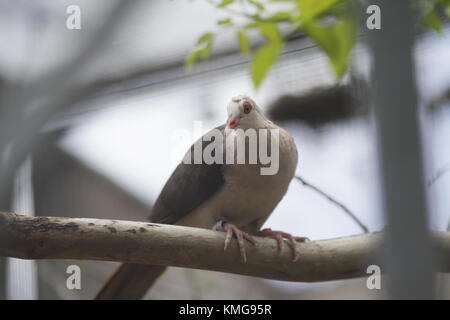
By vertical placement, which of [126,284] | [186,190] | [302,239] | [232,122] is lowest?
[126,284]

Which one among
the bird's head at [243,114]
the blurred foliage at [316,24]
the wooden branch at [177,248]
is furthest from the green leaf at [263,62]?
the bird's head at [243,114]

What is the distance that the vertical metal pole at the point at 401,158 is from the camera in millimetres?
453

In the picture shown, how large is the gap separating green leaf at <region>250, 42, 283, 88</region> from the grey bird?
470 mm

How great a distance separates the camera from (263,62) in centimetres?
100

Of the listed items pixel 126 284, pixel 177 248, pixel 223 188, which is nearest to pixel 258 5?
pixel 177 248

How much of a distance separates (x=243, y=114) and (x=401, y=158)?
1038mm

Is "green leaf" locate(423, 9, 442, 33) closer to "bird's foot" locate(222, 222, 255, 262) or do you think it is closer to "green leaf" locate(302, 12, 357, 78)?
"green leaf" locate(302, 12, 357, 78)

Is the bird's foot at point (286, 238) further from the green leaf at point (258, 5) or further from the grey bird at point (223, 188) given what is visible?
the green leaf at point (258, 5)

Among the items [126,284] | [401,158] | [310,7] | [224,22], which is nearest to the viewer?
[401,158]

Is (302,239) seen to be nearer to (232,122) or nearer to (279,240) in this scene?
(279,240)

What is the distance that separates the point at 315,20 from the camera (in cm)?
98

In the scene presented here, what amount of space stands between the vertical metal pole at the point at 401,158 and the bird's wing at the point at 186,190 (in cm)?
108

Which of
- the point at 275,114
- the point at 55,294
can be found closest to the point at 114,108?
the point at 275,114

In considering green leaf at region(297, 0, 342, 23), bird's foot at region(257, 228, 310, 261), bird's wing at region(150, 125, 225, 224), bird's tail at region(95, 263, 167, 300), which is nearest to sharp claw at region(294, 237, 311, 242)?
bird's foot at region(257, 228, 310, 261)
